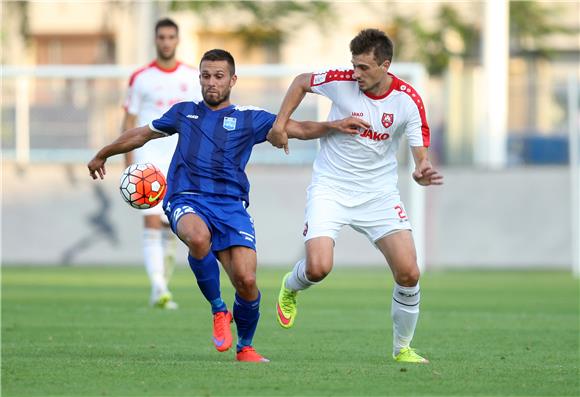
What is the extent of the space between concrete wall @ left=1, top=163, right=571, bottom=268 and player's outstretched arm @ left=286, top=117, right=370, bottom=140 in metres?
12.2

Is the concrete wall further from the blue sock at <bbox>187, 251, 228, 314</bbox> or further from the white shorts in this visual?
the blue sock at <bbox>187, 251, 228, 314</bbox>

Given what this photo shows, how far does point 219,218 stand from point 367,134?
119cm

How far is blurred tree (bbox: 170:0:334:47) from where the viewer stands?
32156mm

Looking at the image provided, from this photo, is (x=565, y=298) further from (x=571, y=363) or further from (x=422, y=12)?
(x=422, y=12)

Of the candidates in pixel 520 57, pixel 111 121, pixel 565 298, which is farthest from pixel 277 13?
pixel 565 298

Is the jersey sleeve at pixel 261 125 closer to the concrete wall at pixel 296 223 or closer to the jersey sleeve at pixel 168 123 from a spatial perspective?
the jersey sleeve at pixel 168 123

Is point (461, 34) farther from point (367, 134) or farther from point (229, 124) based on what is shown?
point (229, 124)

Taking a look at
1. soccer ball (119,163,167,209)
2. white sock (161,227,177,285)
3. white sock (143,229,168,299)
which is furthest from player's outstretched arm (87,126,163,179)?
white sock (161,227,177,285)

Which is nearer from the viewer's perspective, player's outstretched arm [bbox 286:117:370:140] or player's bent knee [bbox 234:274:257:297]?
player's bent knee [bbox 234:274:257:297]

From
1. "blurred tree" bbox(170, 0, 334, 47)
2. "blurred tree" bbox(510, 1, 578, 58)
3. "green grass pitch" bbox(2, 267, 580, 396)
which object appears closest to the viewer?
"green grass pitch" bbox(2, 267, 580, 396)

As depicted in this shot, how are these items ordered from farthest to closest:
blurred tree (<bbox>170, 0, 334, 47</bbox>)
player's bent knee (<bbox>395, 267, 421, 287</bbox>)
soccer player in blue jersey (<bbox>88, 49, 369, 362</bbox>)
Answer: blurred tree (<bbox>170, 0, 334, 47</bbox>) < player's bent knee (<bbox>395, 267, 421, 287</bbox>) < soccer player in blue jersey (<bbox>88, 49, 369, 362</bbox>)

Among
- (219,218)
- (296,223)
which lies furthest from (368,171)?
(296,223)

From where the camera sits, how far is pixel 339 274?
67.1 ft

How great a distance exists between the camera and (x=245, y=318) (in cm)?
899
